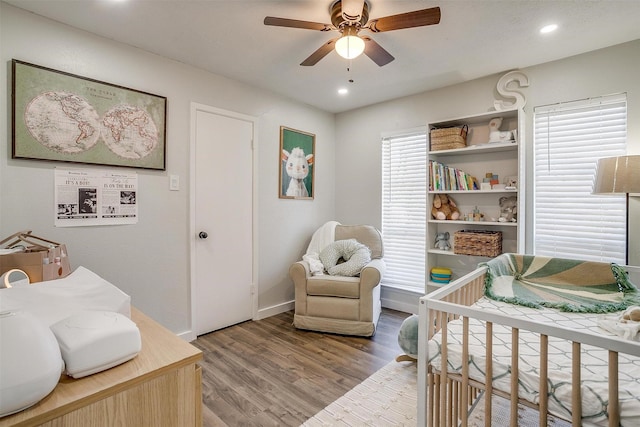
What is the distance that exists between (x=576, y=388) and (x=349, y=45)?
1826mm

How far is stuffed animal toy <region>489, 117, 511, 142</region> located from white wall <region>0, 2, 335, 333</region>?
6.26 feet

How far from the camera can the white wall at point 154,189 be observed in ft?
6.01

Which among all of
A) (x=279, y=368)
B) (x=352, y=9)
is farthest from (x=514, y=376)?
(x=352, y=9)

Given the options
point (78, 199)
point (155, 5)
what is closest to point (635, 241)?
point (155, 5)

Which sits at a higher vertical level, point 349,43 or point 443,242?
point 349,43

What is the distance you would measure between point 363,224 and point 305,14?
2.34 metres

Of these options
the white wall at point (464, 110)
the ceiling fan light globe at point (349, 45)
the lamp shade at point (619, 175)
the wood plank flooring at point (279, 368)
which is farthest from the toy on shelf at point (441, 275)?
the ceiling fan light globe at point (349, 45)

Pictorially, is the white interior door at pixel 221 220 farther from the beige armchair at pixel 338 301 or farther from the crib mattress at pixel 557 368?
the crib mattress at pixel 557 368

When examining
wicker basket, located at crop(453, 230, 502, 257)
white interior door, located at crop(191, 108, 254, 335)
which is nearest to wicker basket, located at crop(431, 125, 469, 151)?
wicker basket, located at crop(453, 230, 502, 257)

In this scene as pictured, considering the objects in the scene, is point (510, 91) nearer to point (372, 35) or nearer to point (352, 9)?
→ point (372, 35)

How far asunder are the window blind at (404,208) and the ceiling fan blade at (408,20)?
5.62ft

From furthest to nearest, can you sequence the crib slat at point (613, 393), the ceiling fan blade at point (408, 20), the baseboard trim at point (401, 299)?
the baseboard trim at point (401, 299) → the ceiling fan blade at point (408, 20) → the crib slat at point (613, 393)

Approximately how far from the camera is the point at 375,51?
1913mm

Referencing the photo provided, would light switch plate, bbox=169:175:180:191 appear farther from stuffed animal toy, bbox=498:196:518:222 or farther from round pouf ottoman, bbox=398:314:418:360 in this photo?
stuffed animal toy, bbox=498:196:518:222
